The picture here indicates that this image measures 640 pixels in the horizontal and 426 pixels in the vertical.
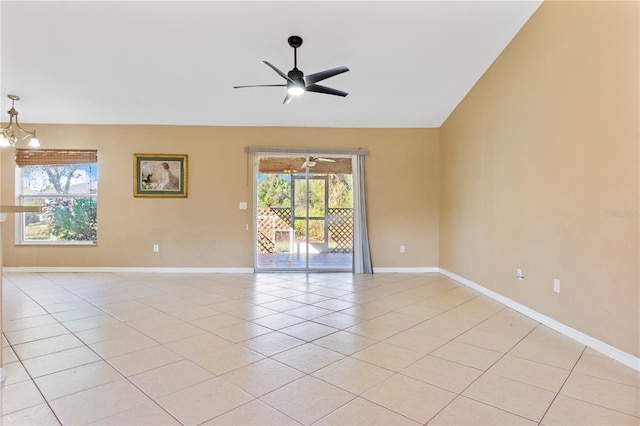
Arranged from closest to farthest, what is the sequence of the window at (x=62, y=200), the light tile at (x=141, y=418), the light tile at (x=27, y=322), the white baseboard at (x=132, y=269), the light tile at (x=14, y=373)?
the light tile at (x=141, y=418), the light tile at (x=14, y=373), the light tile at (x=27, y=322), the white baseboard at (x=132, y=269), the window at (x=62, y=200)

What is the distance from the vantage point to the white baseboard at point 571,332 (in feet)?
7.93

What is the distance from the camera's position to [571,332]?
2939 millimetres

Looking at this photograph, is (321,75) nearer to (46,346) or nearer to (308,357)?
(308,357)

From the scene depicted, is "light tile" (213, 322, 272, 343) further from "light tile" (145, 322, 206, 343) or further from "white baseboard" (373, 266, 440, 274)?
"white baseboard" (373, 266, 440, 274)

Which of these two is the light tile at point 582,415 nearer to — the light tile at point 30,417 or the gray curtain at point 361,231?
Answer: the light tile at point 30,417

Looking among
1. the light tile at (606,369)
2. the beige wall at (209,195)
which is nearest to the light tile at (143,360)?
the light tile at (606,369)

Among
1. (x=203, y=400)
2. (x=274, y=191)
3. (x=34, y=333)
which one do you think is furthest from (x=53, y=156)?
(x=203, y=400)

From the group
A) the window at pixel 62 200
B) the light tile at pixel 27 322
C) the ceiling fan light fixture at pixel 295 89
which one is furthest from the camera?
the window at pixel 62 200

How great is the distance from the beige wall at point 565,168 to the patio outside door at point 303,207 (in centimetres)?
216

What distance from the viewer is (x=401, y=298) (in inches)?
164

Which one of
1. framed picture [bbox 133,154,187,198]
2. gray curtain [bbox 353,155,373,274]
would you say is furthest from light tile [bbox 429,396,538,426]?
framed picture [bbox 133,154,187,198]

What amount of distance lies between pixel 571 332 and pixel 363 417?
7.33ft

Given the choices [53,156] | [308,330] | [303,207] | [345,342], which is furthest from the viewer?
[303,207]

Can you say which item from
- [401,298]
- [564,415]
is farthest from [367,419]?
[401,298]
